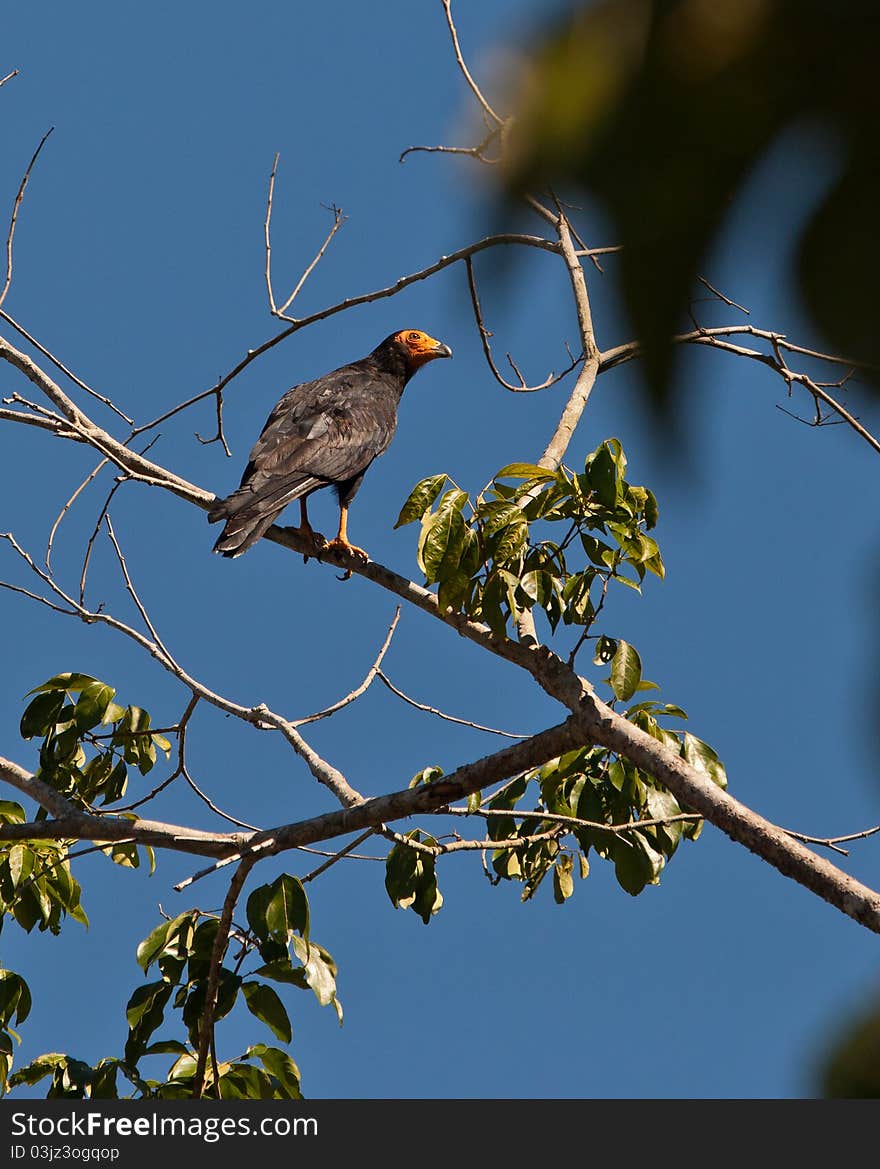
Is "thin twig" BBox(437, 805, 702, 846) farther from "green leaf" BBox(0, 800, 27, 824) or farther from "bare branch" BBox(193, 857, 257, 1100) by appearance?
"green leaf" BBox(0, 800, 27, 824)

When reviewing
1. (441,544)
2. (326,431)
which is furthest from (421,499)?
(326,431)

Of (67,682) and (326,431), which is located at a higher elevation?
(326,431)

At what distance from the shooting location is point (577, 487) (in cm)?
379

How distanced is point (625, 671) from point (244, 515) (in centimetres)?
214

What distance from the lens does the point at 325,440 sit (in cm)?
675

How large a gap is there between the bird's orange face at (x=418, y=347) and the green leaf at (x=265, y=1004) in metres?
5.19

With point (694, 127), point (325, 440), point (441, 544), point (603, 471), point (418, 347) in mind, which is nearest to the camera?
point (694, 127)

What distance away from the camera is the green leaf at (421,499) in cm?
401

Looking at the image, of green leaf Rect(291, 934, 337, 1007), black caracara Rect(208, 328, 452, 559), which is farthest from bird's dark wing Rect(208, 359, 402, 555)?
green leaf Rect(291, 934, 337, 1007)

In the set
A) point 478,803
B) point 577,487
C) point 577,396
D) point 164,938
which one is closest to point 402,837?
point 478,803

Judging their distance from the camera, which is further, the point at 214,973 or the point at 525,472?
the point at 214,973

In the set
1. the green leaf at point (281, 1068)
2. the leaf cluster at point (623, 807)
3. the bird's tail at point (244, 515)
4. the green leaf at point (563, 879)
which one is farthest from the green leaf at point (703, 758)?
the bird's tail at point (244, 515)

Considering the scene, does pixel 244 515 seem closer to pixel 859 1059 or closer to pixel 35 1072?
pixel 35 1072

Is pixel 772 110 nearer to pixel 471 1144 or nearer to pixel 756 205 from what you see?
pixel 756 205
